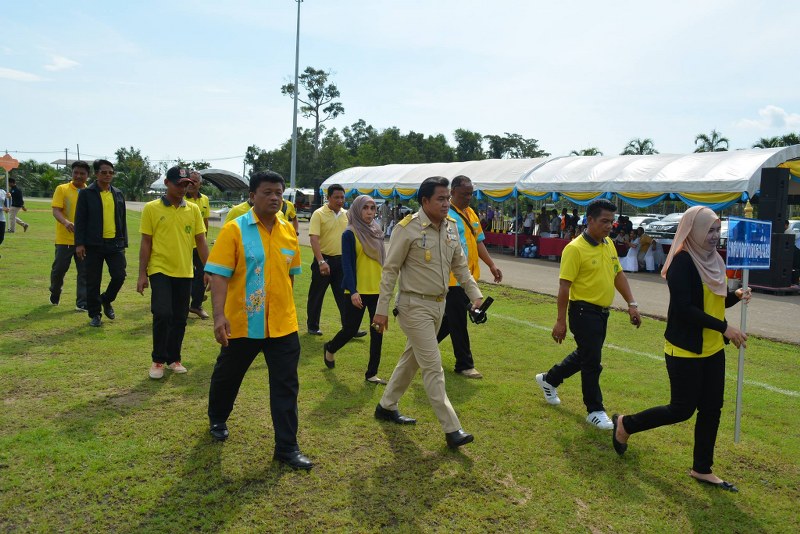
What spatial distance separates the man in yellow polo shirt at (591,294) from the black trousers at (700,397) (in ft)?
3.06

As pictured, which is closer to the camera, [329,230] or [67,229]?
[329,230]

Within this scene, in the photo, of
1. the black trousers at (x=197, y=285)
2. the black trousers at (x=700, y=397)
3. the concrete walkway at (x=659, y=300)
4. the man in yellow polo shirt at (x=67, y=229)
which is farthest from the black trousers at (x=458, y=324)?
the man in yellow polo shirt at (x=67, y=229)

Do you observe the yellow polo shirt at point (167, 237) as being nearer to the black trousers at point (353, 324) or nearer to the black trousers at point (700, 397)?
the black trousers at point (353, 324)

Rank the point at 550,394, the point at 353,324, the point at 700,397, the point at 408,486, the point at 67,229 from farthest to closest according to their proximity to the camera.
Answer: the point at 67,229
the point at 353,324
the point at 550,394
the point at 700,397
the point at 408,486

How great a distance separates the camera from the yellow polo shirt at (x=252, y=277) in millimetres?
3938

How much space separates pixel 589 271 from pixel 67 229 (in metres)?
6.67

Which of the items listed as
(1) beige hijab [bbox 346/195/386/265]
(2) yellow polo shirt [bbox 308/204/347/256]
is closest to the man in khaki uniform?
(1) beige hijab [bbox 346/195/386/265]

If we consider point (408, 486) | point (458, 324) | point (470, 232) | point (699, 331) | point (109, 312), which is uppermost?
point (470, 232)

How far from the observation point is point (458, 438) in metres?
4.25

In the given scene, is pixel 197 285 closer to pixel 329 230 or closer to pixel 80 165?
pixel 80 165

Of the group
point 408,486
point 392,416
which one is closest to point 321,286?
point 392,416

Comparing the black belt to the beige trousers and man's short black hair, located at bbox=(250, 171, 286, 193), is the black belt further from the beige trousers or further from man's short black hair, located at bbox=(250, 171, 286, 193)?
man's short black hair, located at bbox=(250, 171, 286, 193)

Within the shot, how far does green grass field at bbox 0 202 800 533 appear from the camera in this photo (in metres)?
3.45

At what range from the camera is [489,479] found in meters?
3.95
